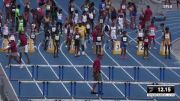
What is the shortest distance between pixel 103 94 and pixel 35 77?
3.41 metres

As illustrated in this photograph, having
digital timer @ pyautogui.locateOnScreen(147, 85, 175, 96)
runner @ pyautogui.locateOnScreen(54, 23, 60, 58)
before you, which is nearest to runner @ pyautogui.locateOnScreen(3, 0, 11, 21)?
runner @ pyautogui.locateOnScreen(54, 23, 60, 58)

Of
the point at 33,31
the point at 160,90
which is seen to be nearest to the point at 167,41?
the point at 33,31

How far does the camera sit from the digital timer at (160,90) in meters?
31.9

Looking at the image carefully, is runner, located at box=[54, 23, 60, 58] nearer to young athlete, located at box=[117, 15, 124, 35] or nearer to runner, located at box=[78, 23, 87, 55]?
runner, located at box=[78, 23, 87, 55]

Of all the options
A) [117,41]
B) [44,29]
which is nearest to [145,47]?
[117,41]

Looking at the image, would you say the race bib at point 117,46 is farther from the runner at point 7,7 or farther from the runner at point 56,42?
the runner at point 7,7

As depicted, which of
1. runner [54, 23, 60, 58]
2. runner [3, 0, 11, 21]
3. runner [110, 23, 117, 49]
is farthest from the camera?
runner [3, 0, 11, 21]

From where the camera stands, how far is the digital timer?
105 feet

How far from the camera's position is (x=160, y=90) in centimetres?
3188

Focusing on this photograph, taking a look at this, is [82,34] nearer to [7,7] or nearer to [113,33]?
[113,33]

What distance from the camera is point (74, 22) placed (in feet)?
147

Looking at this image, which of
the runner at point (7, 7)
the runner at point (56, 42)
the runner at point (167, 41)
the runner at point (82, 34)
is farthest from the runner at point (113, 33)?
the runner at point (7, 7)

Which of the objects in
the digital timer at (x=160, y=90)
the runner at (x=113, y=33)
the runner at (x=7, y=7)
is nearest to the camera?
→ the digital timer at (x=160, y=90)

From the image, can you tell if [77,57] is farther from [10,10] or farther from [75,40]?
[10,10]
